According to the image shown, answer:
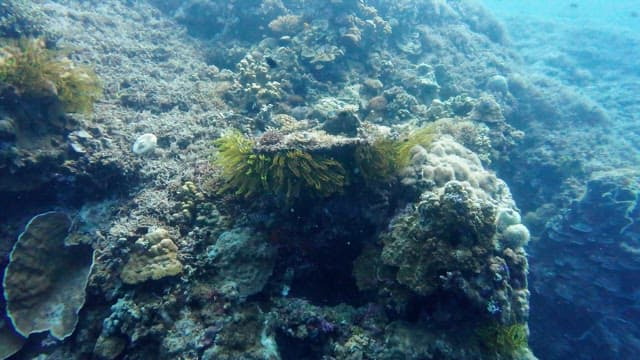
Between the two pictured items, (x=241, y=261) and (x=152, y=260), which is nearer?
(x=152, y=260)

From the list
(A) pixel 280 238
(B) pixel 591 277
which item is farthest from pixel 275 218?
(B) pixel 591 277

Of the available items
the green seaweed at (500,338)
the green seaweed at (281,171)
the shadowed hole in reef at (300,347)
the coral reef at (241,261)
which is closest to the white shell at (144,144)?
the green seaweed at (281,171)

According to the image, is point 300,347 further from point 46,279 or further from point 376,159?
point 46,279

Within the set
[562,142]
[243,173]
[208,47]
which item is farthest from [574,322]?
[208,47]

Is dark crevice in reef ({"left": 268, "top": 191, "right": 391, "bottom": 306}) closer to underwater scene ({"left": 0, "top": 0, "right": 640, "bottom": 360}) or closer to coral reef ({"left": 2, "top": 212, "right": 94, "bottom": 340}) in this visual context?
underwater scene ({"left": 0, "top": 0, "right": 640, "bottom": 360})

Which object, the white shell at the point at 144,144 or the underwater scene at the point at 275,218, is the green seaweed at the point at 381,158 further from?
the white shell at the point at 144,144

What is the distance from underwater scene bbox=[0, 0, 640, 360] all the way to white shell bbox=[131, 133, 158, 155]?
0.03 m

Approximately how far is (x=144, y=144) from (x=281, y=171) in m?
3.28

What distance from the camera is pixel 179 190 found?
18.7ft

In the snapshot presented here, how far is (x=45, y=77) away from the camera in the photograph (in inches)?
241

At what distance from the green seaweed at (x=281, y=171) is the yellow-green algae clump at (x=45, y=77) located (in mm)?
3397

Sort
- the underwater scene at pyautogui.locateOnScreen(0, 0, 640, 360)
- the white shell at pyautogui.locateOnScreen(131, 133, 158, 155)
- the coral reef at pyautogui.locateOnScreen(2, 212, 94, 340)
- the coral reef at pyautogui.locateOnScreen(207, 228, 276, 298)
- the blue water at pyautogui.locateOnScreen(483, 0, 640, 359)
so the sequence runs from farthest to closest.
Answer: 1. the blue water at pyautogui.locateOnScreen(483, 0, 640, 359)
2. the white shell at pyautogui.locateOnScreen(131, 133, 158, 155)
3. the coral reef at pyautogui.locateOnScreen(2, 212, 94, 340)
4. the coral reef at pyautogui.locateOnScreen(207, 228, 276, 298)
5. the underwater scene at pyautogui.locateOnScreen(0, 0, 640, 360)

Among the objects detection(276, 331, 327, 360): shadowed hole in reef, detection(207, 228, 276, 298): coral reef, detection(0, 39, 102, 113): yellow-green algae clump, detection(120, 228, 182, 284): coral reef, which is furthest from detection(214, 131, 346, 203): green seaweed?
detection(0, 39, 102, 113): yellow-green algae clump

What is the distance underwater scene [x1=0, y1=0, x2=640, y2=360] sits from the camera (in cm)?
429
